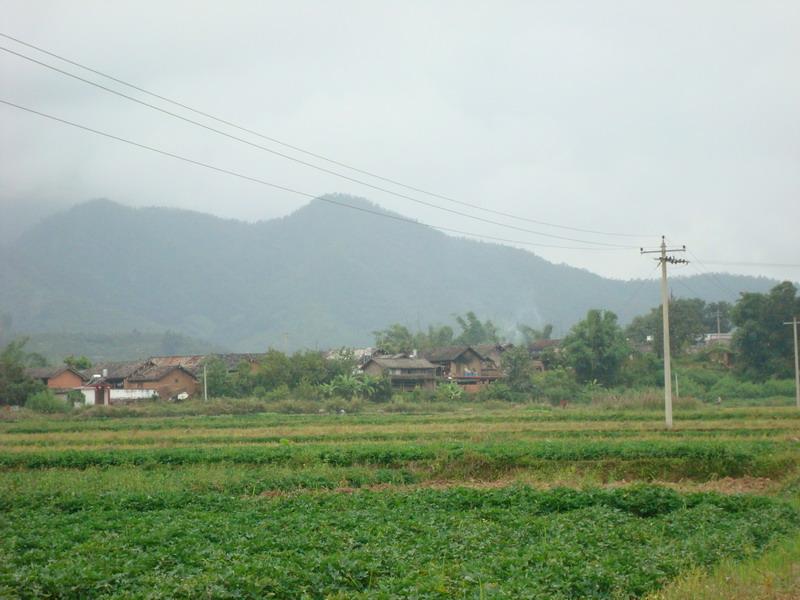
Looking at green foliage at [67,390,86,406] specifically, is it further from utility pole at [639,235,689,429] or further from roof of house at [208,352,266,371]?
utility pole at [639,235,689,429]

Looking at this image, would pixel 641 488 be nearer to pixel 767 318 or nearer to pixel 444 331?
pixel 767 318

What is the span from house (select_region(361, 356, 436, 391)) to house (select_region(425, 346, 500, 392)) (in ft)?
10.5

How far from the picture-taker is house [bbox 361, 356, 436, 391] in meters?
81.8

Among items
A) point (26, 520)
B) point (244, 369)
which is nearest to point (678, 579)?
point (26, 520)

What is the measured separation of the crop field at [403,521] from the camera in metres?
10.5

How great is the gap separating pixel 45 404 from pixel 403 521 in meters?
50.3

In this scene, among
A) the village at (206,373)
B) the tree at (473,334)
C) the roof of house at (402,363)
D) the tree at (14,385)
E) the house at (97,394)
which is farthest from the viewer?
the tree at (473,334)

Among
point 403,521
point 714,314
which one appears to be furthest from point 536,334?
point 403,521

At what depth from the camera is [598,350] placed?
77.3 meters

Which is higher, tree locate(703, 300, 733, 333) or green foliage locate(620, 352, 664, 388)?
tree locate(703, 300, 733, 333)

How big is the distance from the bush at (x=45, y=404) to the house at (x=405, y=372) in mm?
30927

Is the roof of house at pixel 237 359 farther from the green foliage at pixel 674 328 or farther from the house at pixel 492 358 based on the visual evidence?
the green foliage at pixel 674 328

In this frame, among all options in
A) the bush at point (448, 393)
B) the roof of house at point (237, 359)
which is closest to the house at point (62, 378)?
the roof of house at point (237, 359)

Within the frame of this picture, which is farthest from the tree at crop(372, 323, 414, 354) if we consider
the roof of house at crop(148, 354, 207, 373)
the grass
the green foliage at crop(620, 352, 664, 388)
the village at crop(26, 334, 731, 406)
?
the grass
